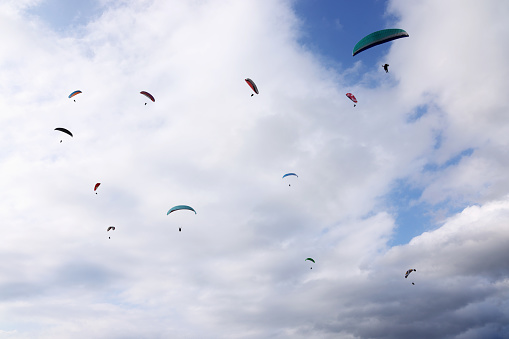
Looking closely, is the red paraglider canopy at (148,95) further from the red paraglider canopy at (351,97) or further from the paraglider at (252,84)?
the red paraglider canopy at (351,97)

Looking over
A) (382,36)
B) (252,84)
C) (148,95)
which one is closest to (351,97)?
(382,36)

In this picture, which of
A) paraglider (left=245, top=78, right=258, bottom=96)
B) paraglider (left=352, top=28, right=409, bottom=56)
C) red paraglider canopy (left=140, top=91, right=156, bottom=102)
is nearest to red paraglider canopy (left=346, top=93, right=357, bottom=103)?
paraglider (left=352, top=28, right=409, bottom=56)

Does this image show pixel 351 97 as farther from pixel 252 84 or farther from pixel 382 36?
pixel 252 84

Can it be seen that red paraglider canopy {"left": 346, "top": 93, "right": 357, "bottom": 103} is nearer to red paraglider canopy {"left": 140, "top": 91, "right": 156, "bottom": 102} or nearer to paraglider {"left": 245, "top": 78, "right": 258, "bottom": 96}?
paraglider {"left": 245, "top": 78, "right": 258, "bottom": 96}

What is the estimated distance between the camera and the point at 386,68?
65500mm

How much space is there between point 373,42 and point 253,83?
23.6 meters

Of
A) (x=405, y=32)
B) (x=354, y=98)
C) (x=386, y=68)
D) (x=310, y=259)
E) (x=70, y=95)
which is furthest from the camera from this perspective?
(x=310, y=259)

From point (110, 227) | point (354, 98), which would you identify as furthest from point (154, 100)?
point (354, 98)

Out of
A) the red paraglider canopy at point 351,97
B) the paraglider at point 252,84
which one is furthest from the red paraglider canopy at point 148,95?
the red paraglider canopy at point 351,97

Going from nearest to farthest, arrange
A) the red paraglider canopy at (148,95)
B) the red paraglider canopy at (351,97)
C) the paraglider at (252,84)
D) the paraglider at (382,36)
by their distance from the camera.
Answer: the paraglider at (382,36), the paraglider at (252,84), the red paraglider canopy at (351,97), the red paraglider canopy at (148,95)

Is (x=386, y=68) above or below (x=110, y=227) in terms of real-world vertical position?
above

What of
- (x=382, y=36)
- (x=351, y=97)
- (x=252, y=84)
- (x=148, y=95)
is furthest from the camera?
(x=148, y=95)

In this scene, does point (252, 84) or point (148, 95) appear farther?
point (148, 95)

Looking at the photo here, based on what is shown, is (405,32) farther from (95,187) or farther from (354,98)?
(95,187)
